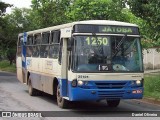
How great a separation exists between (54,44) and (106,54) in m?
2.98

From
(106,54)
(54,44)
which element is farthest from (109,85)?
(54,44)

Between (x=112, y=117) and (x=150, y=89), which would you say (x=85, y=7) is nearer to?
(x=150, y=89)

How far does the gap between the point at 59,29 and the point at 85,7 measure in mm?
12562

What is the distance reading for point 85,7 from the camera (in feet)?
89.8

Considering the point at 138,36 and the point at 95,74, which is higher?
the point at 138,36

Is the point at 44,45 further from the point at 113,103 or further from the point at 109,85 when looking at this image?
the point at 109,85

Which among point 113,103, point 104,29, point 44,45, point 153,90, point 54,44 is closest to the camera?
point 104,29

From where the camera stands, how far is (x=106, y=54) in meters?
13.1

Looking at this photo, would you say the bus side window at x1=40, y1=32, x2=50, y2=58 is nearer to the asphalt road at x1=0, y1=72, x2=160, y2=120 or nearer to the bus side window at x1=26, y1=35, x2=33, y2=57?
the asphalt road at x1=0, y1=72, x2=160, y2=120

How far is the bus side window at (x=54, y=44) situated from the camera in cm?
1516

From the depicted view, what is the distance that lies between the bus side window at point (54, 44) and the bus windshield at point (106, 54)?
2058mm

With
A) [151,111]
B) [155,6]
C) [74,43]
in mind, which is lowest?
[151,111]

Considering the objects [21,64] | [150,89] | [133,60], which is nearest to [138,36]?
[133,60]

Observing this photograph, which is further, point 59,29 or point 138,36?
point 59,29
